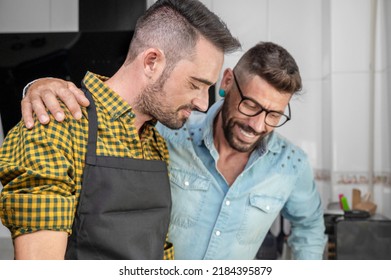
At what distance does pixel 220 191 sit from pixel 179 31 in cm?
24

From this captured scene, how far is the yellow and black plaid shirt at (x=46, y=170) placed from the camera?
0.39 metres

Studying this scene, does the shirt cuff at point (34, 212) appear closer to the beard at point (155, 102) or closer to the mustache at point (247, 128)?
the beard at point (155, 102)

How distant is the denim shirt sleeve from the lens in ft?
2.33

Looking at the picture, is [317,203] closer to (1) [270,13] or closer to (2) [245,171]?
(2) [245,171]

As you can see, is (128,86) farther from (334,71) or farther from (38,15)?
(334,71)

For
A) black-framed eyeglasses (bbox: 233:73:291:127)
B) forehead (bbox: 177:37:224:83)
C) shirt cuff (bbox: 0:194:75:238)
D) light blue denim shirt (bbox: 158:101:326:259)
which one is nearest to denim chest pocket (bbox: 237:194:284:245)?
light blue denim shirt (bbox: 158:101:326:259)

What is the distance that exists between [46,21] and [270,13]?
0.34 m

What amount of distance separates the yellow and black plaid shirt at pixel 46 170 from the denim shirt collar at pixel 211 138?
0.69 feet

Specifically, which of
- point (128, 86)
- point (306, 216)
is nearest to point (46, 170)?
point (128, 86)

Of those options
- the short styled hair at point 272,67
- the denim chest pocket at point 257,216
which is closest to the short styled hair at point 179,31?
the short styled hair at point 272,67

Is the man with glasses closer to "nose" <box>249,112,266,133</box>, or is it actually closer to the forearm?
"nose" <box>249,112,266,133</box>

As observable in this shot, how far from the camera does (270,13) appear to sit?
28.3 inches

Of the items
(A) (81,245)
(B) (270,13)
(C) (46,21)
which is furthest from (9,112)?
(B) (270,13)

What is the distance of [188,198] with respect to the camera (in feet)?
2.13
